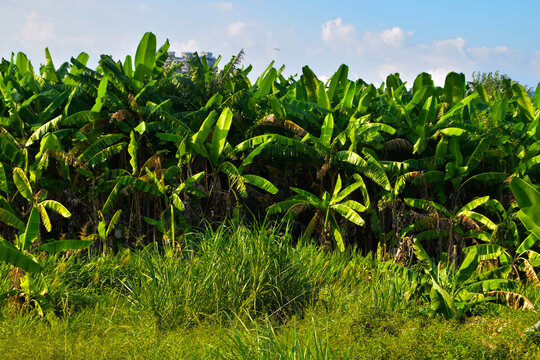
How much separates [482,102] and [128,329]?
625cm

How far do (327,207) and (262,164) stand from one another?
1209 millimetres

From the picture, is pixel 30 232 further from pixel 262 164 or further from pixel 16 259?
pixel 262 164

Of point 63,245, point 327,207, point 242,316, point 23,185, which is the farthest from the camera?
point 327,207

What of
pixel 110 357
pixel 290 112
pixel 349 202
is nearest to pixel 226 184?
pixel 290 112

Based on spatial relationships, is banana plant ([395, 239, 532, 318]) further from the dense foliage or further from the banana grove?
the banana grove

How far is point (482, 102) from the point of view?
28.0ft

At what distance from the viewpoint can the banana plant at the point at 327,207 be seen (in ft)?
21.4

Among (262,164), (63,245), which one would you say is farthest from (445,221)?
(63,245)

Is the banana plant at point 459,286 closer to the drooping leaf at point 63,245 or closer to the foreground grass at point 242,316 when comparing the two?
the foreground grass at point 242,316

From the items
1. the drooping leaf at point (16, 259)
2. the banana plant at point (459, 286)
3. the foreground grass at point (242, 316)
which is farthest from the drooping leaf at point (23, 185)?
the banana plant at point (459, 286)

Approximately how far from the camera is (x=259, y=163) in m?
7.39

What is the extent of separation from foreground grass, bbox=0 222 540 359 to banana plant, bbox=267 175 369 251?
931 mm

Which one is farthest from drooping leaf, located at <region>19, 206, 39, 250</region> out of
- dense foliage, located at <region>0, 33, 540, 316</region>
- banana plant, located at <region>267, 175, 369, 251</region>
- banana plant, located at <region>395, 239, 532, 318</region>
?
banana plant, located at <region>395, 239, 532, 318</region>

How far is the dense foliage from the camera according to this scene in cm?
664
